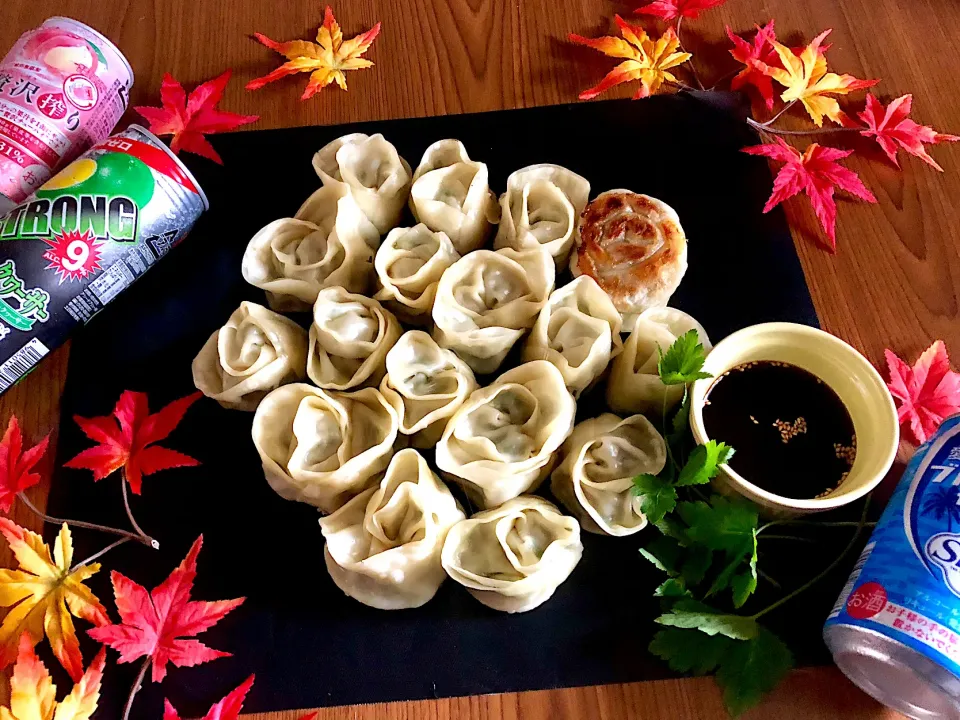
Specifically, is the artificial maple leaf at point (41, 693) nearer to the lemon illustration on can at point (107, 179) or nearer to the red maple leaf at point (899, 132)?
the lemon illustration on can at point (107, 179)

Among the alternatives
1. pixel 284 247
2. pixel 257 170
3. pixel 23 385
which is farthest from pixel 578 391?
pixel 23 385

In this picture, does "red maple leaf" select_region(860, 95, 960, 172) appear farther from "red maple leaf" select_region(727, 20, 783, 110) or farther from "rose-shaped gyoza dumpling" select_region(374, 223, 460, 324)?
"rose-shaped gyoza dumpling" select_region(374, 223, 460, 324)

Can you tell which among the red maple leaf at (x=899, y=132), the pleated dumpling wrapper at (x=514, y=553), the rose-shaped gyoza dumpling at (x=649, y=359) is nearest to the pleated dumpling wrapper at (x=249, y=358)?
the pleated dumpling wrapper at (x=514, y=553)

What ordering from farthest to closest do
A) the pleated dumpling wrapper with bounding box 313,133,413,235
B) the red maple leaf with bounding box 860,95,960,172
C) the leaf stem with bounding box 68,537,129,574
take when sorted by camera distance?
the red maple leaf with bounding box 860,95,960,172 → the pleated dumpling wrapper with bounding box 313,133,413,235 → the leaf stem with bounding box 68,537,129,574

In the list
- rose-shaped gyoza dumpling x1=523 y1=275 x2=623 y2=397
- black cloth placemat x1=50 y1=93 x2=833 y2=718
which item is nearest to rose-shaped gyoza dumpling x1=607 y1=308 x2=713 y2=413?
rose-shaped gyoza dumpling x1=523 y1=275 x2=623 y2=397

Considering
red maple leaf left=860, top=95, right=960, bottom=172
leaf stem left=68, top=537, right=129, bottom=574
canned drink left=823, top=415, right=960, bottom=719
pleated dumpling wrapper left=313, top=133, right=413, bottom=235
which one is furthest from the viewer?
red maple leaf left=860, top=95, right=960, bottom=172

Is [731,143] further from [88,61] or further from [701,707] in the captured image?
[88,61]
